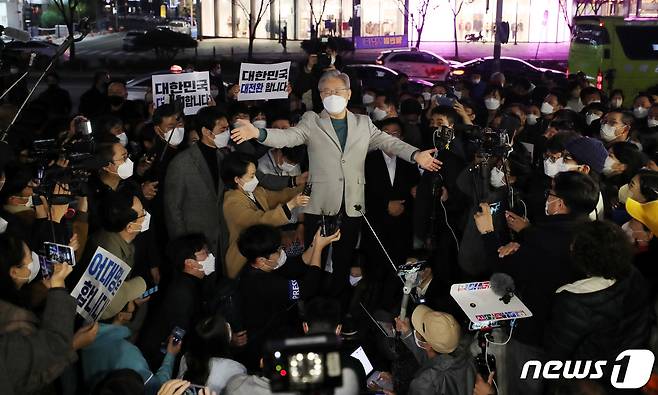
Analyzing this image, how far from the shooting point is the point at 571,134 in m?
6.38

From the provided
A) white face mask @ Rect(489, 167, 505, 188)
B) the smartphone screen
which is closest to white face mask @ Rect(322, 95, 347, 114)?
white face mask @ Rect(489, 167, 505, 188)

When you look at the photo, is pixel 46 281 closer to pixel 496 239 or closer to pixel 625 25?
pixel 496 239

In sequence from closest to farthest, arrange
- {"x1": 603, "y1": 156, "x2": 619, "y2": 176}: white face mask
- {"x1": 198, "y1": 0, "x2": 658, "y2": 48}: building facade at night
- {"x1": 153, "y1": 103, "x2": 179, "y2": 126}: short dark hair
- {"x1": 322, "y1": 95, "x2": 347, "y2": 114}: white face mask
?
{"x1": 322, "y1": 95, "x2": 347, "y2": 114}: white face mask < {"x1": 603, "y1": 156, "x2": 619, "y2": 176}: white face mask < {"x1": 153, "y1": 103, "x2": 179, "y2": 126}: short dark hair < {"x1": 198, "y1": 0, "x2": 658, "y2": 48}: building facade at night

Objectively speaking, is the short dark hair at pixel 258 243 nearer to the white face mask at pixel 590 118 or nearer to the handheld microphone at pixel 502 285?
the handheld microphone at pixel 502 285

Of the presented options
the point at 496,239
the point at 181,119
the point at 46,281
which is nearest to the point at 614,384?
the point at 496,239

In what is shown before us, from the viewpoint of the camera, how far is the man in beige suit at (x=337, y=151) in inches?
237

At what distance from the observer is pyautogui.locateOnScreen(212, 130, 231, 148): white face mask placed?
20.6ft

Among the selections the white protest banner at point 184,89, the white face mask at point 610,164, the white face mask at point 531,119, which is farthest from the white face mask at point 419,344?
the white face mask at point 531,119

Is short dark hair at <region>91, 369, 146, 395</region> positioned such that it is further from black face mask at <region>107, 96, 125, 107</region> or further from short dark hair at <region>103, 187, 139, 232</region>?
black face mask at <region>107, 96, 125, 107</region>

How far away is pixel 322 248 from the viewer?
499 centimetres

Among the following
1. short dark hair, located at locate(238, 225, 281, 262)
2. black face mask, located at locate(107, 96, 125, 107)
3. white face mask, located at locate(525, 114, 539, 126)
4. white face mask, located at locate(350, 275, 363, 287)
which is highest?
black face mask, located at locate(107, 96, 125, 107)

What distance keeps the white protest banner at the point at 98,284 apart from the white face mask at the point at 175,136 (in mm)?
2322

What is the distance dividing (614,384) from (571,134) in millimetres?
2897

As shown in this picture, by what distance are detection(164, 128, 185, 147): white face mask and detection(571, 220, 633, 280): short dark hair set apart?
385cm
